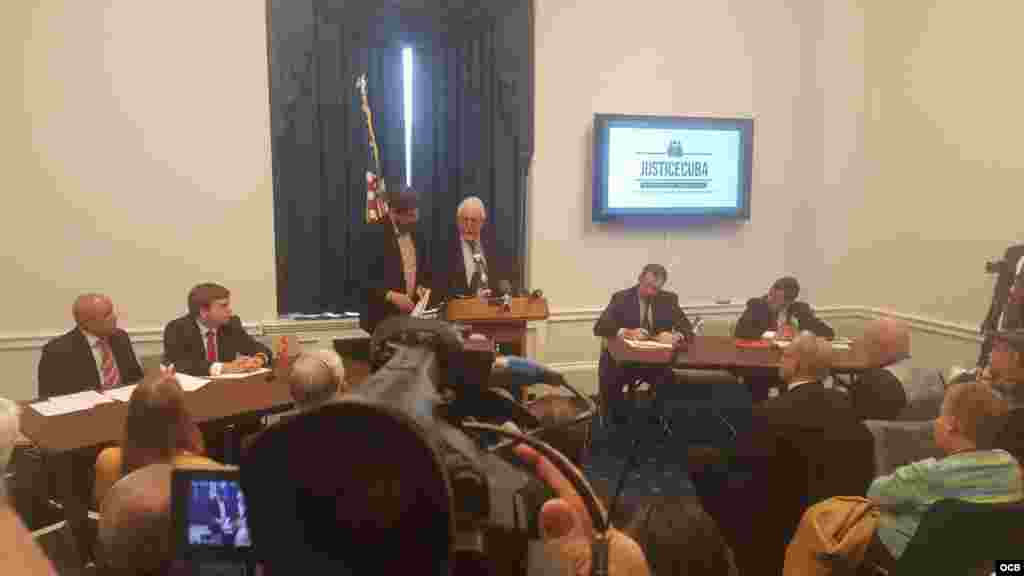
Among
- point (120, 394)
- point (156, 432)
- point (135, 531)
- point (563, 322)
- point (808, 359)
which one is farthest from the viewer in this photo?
point (563, 322)

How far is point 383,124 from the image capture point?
522 centimetres

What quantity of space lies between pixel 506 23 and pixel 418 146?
1.10 meters

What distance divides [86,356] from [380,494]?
3989 millimetres

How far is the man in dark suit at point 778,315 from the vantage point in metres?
5.16

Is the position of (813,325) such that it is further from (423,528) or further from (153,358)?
(423,528)

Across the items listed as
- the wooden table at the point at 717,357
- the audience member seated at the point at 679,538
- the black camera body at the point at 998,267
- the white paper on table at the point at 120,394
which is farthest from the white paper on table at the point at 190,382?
the black camera body at the point at 998,267

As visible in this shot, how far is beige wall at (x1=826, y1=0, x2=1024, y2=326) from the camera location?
16.3ft

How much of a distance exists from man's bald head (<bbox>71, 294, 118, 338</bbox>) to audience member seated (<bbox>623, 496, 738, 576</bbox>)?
2.84 meters

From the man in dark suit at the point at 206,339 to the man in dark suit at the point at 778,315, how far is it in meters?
3.18

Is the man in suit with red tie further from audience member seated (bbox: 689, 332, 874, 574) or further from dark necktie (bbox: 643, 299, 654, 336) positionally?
dark necktie (bbox: 643, 299, 654, 336)

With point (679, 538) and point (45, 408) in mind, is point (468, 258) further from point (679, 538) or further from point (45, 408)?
point (45, 408)

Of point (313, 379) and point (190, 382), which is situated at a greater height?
point (313, 379)

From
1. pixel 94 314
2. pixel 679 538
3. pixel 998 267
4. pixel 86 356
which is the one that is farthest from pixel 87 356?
pixel 998 267

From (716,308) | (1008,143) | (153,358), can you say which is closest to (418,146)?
(153,358)
